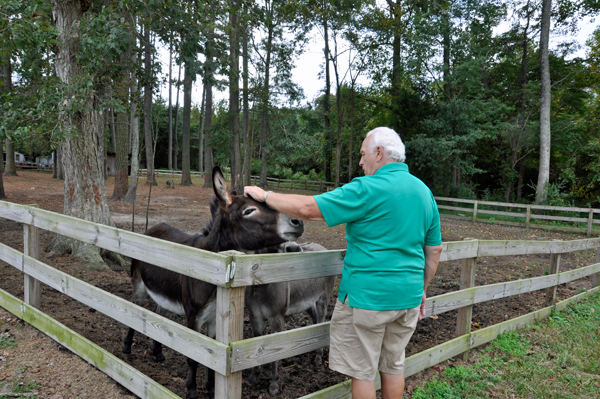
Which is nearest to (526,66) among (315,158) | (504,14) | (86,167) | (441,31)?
(504,14)

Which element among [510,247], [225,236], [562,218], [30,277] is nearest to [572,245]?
[510,247]

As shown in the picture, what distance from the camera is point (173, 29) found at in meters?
6.77

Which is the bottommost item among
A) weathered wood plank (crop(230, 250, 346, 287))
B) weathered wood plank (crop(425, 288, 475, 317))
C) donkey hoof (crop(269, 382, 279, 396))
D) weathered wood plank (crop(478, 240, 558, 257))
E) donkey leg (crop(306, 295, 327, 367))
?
donkey hoof (crop(269, 382, 279, 396))

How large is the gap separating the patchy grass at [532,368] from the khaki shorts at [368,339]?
1.16 meters

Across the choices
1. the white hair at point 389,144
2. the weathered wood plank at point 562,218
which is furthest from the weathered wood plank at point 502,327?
the weathered wood plank at point 562,218

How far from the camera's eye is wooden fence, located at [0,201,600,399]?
219 cm

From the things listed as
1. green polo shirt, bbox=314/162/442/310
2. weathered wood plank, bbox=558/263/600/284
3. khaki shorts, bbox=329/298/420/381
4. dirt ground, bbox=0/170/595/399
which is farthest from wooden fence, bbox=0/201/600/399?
weathered wood plank, bbox=558/263/600/284

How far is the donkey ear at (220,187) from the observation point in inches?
120

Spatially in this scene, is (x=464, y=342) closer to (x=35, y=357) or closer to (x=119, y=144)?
(x=35, y=357)

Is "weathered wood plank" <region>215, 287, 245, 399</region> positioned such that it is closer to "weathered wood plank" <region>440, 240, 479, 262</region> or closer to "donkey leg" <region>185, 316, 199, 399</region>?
"donkey leg" <region>185, 316, 199, 399</region>

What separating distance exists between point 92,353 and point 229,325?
1.95 metres

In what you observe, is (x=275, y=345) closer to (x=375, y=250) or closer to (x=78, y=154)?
(x=375, y=250)

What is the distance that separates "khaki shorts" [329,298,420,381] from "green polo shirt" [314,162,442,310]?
0.09 metres

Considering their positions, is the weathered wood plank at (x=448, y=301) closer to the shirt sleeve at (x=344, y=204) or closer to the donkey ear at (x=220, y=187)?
the shirt sleeve at (x=344, y=204)
